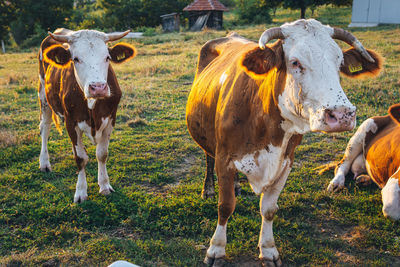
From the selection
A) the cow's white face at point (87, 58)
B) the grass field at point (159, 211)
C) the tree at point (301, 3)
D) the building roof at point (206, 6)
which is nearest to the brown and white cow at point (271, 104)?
the grass field at point (159, 211)

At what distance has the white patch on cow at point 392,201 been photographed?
162 inches

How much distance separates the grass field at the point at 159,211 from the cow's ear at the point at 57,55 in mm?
1700

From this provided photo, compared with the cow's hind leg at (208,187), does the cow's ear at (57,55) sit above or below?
above

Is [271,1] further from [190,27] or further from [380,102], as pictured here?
[380,102]

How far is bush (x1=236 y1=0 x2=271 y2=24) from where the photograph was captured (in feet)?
105

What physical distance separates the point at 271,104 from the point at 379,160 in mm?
2602

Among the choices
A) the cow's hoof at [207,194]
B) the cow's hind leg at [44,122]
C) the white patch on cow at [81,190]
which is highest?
the cow's hind leg at [44,122]

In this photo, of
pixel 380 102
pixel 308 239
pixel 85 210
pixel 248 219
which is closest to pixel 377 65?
pixel 308 239

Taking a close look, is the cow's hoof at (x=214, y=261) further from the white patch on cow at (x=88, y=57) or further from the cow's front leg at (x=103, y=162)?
the white patch on cow at (x=88, y=57)

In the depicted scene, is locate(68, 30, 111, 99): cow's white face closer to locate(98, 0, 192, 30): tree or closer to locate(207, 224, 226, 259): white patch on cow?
locate(207, 224, 226, 259): white patch on cow

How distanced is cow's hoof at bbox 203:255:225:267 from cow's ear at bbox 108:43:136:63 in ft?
9.52

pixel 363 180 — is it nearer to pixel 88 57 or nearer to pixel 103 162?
pixel 103 162

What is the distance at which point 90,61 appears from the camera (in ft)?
14.1

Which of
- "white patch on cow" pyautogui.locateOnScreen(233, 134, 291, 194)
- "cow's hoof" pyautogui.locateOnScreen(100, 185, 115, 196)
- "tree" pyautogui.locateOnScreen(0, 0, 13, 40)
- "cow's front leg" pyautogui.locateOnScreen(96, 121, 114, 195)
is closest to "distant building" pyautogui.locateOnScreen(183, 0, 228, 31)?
"tree" pyautogui.locateOnScreen(0, 0, 13, 40)
